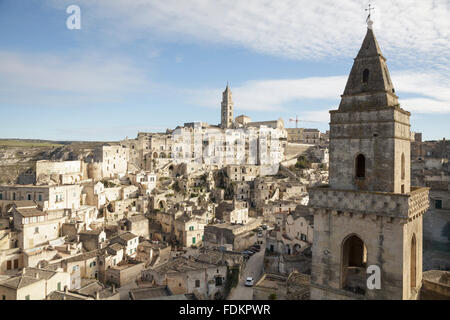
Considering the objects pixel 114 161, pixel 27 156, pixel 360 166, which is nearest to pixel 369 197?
pixel 360 166

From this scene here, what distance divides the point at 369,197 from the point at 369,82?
12.7ft

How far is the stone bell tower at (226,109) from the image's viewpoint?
99613 mm

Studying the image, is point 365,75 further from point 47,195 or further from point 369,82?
point 47,195

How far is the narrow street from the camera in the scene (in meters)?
23.0

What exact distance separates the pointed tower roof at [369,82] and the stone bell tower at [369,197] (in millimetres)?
30

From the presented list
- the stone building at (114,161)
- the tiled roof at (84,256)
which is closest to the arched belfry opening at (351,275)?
the tiled roof at (84,256)

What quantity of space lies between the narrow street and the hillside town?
16 cm

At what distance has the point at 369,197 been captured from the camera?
976cm
